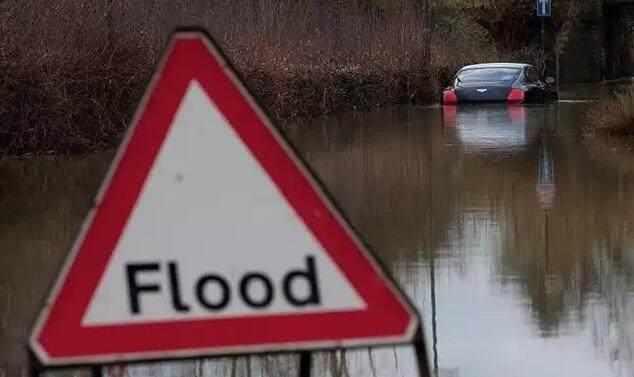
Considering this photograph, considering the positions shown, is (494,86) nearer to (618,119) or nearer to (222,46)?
(222,46)

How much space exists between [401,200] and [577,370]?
7807mm

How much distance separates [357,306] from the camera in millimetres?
4184

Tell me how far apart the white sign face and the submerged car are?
33185mm

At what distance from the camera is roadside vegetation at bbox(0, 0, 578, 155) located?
20516 mm

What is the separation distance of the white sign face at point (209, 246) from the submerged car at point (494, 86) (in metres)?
33.2

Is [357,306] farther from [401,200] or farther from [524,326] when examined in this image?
[401,200]

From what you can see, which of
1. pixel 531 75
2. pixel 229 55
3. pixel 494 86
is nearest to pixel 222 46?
pixel 229 55

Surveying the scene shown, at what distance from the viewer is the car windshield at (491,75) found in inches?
1480

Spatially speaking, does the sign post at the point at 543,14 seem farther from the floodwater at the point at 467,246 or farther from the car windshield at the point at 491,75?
the floodwater at the point at 467,246

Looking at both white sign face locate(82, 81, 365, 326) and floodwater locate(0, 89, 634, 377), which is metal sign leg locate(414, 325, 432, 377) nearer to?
white sign face locate(82, 81, 365, 326)

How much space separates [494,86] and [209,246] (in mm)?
33390

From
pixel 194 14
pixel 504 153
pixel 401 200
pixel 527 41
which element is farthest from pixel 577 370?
pixel 527 41

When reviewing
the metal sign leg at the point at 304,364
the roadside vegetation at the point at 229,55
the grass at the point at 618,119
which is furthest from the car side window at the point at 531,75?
the metal sign leg at the point at 304,364

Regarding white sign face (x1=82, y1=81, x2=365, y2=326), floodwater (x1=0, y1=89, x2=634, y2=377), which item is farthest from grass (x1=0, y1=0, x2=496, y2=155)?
white sign face (x1=82, y1=81, x2=365, y2=326)
